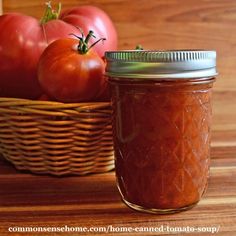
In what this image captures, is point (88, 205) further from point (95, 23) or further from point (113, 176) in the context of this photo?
point (95, 23)

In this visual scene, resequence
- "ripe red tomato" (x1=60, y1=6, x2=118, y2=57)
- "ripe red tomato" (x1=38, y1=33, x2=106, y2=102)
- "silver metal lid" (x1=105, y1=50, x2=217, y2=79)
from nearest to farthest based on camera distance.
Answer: "silver metal lid" (x1=105, y1=50, x2=217, y2=79)
"ripe red tomato" (x1=38, y1=33, x2=106, y2=102)
"ripe red tomato" (x1=60, y1=6, x2=118, y2=57)

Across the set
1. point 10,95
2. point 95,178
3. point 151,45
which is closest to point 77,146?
point 95,178

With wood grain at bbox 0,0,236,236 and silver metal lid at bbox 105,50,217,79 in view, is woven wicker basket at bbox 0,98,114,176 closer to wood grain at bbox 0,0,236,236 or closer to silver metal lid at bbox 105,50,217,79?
wood grain at bbox 0,0,236,236

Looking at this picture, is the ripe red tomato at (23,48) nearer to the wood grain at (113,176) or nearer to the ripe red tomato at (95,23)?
the ripe red tomato at (95,23)

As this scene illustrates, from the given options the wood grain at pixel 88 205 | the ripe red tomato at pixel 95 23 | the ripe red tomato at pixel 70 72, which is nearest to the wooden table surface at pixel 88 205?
the wood grain at pixel 88 205

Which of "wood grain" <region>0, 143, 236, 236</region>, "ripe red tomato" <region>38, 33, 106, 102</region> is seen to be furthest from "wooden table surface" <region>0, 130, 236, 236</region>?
"ripe red tomato" <region>38, 33, 106, 102</region>
